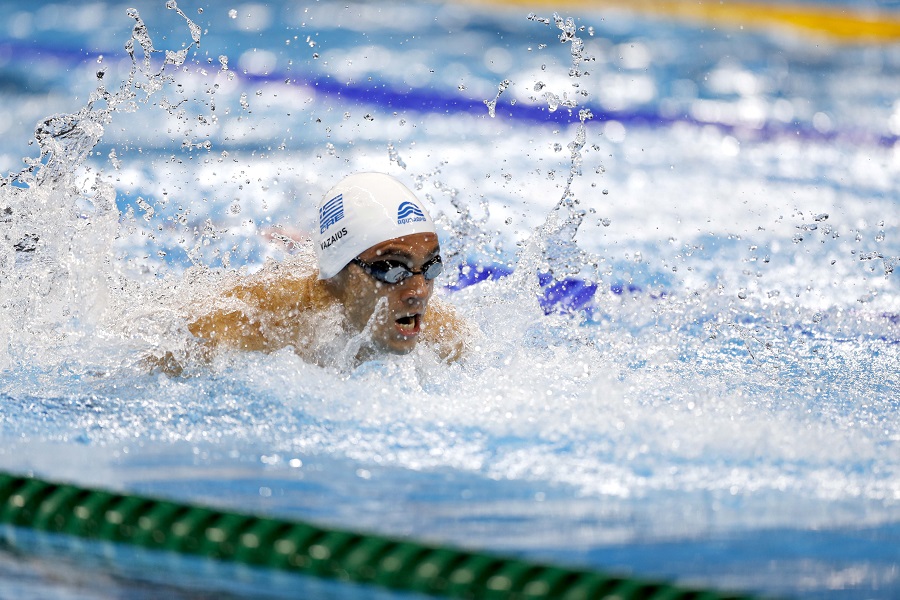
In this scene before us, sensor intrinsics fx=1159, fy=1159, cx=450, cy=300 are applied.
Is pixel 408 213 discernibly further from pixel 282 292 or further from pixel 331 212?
pixel 282 292

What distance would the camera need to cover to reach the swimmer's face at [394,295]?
107 inches

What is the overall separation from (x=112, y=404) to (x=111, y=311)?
19.5 inches

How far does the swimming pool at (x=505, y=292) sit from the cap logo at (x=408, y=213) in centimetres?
33

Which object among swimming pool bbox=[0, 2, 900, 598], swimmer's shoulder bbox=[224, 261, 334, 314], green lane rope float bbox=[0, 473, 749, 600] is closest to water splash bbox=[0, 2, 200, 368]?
swimming pool bbox=[0, 2, 900, 598]

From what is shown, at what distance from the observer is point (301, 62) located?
20.2 feet

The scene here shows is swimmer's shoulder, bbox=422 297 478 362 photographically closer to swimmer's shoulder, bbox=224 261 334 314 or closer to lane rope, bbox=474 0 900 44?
swimmer's shoulder, bbox=224 261 334 314

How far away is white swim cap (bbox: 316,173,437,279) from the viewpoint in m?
2.77

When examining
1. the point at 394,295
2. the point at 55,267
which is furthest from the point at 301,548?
the point at 55,267

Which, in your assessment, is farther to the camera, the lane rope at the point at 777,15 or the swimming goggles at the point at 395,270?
the lane rope at the point at 777,15

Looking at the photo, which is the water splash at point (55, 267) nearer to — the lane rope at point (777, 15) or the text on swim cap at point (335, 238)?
the text on swim cap at point (335, 238)

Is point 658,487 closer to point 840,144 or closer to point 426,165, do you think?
point 426,165

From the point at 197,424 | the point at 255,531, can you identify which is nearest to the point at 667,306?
the point at 197,424

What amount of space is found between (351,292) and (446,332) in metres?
0.35

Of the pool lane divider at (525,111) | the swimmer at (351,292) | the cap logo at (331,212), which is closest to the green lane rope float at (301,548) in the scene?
the swimmer at (351,292)
